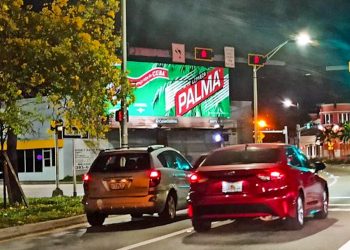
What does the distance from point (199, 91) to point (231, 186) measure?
46464mm

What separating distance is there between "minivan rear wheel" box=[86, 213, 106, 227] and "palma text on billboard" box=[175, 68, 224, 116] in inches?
1646

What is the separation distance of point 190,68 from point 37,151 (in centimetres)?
1673

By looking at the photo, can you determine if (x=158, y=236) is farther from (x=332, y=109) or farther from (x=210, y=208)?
(x=332, y=109)

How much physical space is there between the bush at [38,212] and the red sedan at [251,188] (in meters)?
4.11

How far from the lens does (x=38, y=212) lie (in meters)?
14.8

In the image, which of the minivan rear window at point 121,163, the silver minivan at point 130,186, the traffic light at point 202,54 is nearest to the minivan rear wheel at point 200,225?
the silver minivan at point 130,186

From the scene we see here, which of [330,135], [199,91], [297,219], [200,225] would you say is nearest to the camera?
[297,219]

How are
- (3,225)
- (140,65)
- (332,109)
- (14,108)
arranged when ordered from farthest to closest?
(332,109) < (140,65) < (14,108) < (3,225)

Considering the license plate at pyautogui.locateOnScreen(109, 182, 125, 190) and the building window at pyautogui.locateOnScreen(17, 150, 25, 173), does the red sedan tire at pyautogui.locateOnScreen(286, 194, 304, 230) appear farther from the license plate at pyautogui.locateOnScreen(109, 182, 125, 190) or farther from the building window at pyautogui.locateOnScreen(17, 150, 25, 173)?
the building window at pyautogui.locateOnScreen(17, 150, 25, 173)

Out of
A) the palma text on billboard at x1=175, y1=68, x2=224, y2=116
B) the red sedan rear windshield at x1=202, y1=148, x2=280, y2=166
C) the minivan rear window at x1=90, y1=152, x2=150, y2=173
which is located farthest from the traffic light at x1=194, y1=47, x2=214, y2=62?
the palma text on billboard at x1=175, y1=68, x2=224, y2=116

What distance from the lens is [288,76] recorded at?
80.9 m

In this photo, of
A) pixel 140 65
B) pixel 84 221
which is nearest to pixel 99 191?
pixel 84 221

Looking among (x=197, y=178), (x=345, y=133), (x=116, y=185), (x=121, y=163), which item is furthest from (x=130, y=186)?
(x=345, y=133)

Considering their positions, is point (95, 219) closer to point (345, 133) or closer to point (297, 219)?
point (297, 219)
